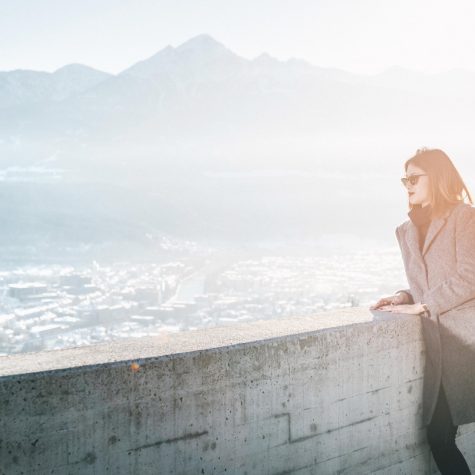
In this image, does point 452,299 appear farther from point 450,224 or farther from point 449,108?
point 449,108

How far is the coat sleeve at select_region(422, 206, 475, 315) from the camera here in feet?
10.0

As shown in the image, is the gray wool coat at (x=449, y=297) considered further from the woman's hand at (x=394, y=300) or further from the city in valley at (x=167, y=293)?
the city in valley at (x=167, y=293)

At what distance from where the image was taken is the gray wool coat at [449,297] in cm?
309

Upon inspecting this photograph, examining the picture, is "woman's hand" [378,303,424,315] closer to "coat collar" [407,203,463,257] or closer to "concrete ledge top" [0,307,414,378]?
"concrete ledge top" [0,307,414,378]

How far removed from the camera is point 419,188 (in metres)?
3.30

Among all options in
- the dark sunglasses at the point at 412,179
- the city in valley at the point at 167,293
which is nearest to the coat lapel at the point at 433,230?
the dark sunglasses at the point at 412,179

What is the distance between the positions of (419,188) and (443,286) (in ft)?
1.81

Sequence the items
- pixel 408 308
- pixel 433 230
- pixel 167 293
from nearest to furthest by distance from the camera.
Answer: pixel 433 230 → pixel 408 308 → pixel 167 293

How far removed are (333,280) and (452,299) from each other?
66.6 metres

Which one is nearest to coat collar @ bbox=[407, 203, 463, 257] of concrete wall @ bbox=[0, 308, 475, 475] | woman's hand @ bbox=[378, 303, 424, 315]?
woman's hand @ bbox=[378, 303, 424, 315]

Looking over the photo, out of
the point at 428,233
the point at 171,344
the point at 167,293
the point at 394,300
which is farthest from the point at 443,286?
the point at 167,293

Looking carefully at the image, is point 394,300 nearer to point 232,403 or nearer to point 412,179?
point 412,179

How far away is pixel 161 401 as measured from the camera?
2.62 meters

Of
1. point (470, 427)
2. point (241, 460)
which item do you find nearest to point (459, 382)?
point (470, 427)
